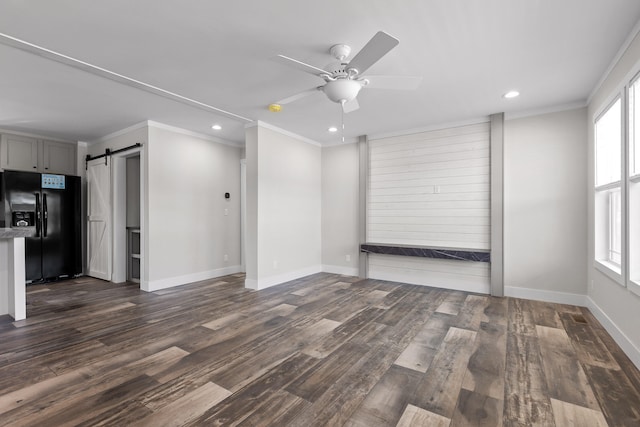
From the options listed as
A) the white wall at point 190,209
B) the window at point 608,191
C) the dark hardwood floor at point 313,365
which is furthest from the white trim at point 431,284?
the white wall at point 190,209

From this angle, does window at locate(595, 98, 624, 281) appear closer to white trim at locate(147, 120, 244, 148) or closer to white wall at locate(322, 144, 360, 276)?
white wall at locate(322, 144, 360, 276)

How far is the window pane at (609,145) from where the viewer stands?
9.88ft

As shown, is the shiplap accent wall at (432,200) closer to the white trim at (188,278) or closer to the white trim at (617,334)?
the white trim at (617,334)

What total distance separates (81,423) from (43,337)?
177 centimetres

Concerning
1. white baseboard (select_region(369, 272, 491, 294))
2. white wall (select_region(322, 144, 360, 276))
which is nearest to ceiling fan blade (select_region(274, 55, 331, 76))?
white wall (select_region(322, 144, 360, 276))

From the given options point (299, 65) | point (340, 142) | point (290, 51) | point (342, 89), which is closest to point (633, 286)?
point (342, 89)

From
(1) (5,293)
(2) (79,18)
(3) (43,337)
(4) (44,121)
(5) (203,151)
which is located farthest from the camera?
(5) (203,151)

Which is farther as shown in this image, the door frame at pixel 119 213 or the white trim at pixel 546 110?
the door frame at pixel 119 213

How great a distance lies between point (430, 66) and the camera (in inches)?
116

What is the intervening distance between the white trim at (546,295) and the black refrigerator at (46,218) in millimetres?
7282

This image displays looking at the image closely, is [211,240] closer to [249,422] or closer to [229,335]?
[229,335]

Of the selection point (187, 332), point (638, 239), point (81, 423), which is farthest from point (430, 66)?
point (81, 423)

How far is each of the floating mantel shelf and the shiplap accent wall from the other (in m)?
0.22

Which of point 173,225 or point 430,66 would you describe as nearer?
point 430,66
